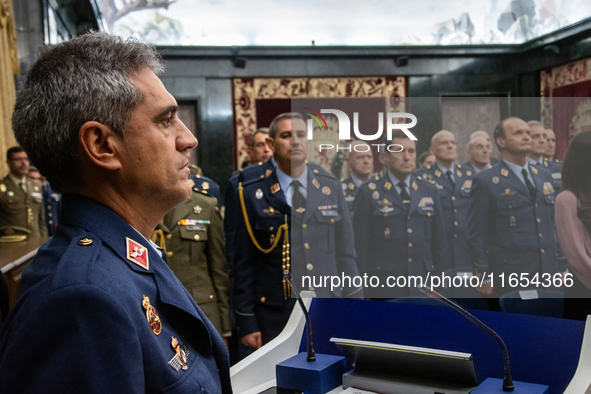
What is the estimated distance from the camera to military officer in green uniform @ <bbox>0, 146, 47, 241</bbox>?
5906 millimetres

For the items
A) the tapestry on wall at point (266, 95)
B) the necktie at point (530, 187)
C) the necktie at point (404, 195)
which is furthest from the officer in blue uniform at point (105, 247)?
the tapestry on wall at point (266, 95)

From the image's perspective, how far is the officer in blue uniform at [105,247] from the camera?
0.64 m

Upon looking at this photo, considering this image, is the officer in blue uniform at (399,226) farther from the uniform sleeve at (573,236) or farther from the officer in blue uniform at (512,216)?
the uniform sleeve at (573,236)

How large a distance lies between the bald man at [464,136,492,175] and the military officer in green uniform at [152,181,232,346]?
4.96 ft

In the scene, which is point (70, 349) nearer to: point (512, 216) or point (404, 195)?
point (404, 195)

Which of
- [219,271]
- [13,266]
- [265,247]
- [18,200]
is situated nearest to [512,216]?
[265,247]

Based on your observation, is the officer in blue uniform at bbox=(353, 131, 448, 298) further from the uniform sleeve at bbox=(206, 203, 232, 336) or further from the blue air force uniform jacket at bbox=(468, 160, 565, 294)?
the uniform sleeve at bbox=(206, 203, 232, 336)

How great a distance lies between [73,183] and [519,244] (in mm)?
1365

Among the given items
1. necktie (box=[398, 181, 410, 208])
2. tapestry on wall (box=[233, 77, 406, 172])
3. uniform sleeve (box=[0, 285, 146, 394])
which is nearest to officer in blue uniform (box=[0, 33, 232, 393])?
uniform sleeve (box=[0, 285, 146, 394])

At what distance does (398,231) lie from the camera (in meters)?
1.64

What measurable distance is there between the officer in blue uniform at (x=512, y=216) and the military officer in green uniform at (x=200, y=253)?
1477mm

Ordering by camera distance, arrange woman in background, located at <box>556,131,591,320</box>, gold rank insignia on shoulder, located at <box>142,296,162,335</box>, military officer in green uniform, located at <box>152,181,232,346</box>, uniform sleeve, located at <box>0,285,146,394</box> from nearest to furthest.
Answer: uniform sleeve, located at <box>0,285,146,394</box> → gold rank insignia on shoulder, located at <box>142,296,162,335</box> → woman in background, located at <box>556,131,591,320</box> → military officer in green uniform, located at <box>152,181,232,346</box>

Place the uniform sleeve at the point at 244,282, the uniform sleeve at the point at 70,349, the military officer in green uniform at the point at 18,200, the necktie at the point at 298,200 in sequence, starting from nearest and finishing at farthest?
the uniform sleeve at the point at 70,349
the necktie at the point at 298,200
the uniform sleeve at the point at 244,282
the military officer in green uniform at the point at 18,200

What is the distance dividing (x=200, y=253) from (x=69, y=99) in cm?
197
